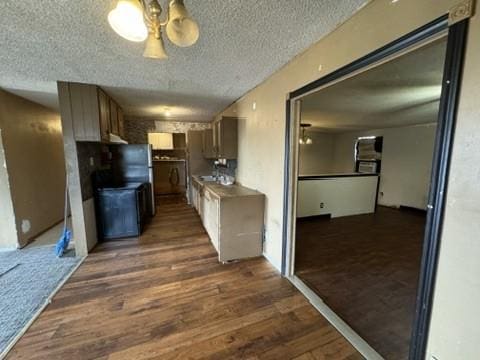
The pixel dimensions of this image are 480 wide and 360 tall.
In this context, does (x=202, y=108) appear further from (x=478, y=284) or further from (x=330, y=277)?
(x=478, y=284)

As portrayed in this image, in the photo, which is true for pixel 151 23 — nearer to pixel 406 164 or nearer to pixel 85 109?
pixel 85 109

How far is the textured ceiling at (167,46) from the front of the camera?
4.34 feet

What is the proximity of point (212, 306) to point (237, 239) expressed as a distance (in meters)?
0.92

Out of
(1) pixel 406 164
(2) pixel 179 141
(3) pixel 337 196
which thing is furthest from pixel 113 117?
(1) pixel 406 164

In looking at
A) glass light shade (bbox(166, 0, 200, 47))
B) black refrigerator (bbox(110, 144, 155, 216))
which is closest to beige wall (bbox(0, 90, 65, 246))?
black refrigerator (bbox(110, 144, 155, 216))

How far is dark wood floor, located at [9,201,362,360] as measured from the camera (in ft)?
4.75

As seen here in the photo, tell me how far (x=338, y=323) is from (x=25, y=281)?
3.22 metres

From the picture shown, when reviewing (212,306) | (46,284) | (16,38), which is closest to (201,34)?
(16,38)

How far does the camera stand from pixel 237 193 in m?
2.81

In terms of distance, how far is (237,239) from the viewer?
2.69 meters

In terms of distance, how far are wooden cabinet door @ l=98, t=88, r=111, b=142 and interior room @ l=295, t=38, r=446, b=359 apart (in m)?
2.85

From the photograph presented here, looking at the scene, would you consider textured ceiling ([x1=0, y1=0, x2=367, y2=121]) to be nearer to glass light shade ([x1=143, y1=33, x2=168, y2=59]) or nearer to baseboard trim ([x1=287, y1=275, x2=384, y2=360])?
glass light shade ([x1=143, y1=33, x2=168, y2=59])

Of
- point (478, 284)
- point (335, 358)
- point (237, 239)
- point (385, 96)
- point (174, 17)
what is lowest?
point (335, 358)

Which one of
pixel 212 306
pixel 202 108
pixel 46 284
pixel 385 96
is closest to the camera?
pixel 212 306
